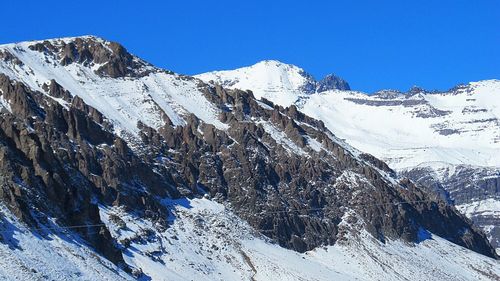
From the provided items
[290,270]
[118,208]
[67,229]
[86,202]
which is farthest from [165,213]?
[67,229]

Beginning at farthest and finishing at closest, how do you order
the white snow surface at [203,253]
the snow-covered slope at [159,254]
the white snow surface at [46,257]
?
1. the white snow surface at [203,253]
2. the snow-covered slope at [159,254]
3. the white snow surface at [46,257]

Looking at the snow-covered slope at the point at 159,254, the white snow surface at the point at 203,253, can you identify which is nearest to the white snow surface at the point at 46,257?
the snow-covered slope at the point at 159,254

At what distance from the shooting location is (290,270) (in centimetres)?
18950

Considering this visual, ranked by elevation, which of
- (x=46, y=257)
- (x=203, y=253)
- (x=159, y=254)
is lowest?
(x=46, y=257)

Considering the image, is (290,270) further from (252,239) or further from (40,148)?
(40,148)

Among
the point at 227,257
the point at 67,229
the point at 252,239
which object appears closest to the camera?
the point at 67,229

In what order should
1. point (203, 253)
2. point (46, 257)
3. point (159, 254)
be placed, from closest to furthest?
point (46, 257)
point (159, 254)
point (203, 253)

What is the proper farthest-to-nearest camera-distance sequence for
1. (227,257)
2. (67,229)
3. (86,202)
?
(227,257) → (86,202) → (67,229)

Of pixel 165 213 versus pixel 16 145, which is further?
pixel 165 213

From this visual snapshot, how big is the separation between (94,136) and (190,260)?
3623 cm

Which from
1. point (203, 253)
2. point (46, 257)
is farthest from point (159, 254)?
point (46, 257)

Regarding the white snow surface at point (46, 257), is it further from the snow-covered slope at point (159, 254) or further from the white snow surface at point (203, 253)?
the white snow surface at point (203, 253)

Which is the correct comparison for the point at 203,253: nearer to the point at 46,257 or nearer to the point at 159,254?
the point at 159,254

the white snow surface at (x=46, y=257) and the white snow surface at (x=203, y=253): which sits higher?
the white snow surface at (x=203, y=253)
